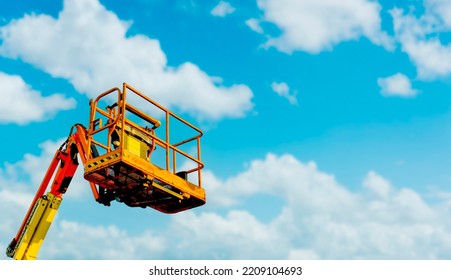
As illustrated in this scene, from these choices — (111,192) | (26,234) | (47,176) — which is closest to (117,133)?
(111,192)

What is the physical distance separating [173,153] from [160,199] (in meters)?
1.18

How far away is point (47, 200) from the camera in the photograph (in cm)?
1188

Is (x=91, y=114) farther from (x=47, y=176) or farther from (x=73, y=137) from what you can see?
(x=47, y=176)

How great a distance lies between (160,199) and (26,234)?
300 cm

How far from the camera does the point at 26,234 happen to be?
11625 mm

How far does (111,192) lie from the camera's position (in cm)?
1161

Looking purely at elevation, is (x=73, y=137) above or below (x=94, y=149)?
above

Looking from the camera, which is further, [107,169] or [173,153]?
[173,153]

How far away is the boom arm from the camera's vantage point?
1158cm

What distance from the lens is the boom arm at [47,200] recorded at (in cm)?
1158
